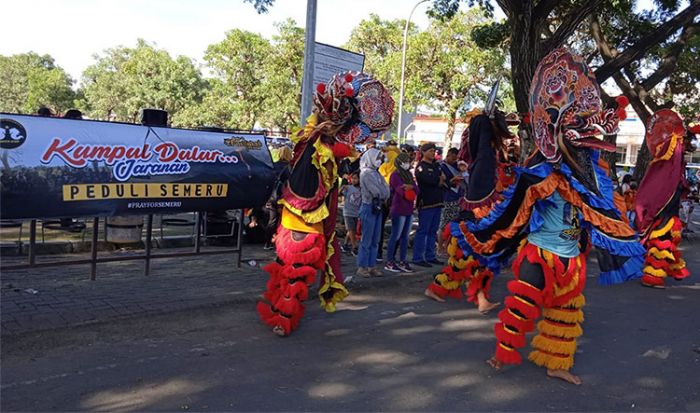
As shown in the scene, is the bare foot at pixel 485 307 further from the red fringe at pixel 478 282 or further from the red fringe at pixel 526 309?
the red fringe at pixel 526 309

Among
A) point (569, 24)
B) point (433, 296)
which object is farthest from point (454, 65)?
point (433, 296)

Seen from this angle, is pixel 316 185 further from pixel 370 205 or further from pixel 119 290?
pixel 119 290

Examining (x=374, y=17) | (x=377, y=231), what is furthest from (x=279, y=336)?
(x=374, y=17)

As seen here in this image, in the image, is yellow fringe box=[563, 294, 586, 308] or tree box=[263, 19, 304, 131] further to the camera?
tree box=[263, 19, 304, 131]

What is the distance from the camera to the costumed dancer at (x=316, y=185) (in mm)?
4570

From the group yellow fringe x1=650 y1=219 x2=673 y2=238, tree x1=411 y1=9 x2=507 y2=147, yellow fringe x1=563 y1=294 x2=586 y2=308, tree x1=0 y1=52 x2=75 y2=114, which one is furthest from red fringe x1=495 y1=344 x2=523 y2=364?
tree x1=0 y1=52 x2=75 y2=114

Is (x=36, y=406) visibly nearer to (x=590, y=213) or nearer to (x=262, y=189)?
(x=262, y=189)

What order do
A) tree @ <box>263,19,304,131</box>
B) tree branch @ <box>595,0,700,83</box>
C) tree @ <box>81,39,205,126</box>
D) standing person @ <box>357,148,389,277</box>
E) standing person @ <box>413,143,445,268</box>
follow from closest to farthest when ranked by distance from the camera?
1. standing person @ <box>357,148,389,277</box>
2. standing person @ <box>413,143,445,268</box>
3. tree branch @ <box>595,0,700,83</box>
4. tree @ <box>263,19,304,131</box>
5. tree @ <box>81,39,205,126</box>

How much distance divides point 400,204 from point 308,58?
2272 millimetres

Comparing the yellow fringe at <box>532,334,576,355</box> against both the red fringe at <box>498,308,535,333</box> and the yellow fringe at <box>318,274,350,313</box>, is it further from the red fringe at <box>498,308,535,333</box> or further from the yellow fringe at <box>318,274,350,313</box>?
the yellow fringe at <box>318,274,350,313</box>

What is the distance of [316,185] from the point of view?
15.2 feet

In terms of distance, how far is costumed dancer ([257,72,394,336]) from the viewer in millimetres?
4570

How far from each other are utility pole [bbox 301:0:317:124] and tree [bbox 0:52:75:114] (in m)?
48.5

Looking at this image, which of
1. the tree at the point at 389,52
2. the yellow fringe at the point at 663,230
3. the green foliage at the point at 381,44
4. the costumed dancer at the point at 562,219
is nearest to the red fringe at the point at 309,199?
the costumed dancer at the point at 562,219
